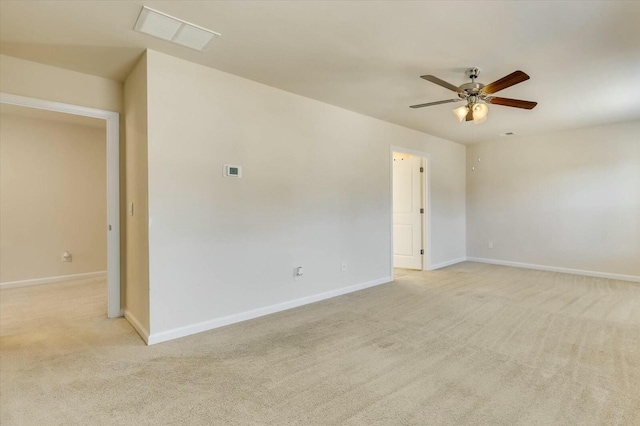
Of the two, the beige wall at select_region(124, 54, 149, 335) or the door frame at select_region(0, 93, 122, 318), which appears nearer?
the beige wall at select_region(124, 54, 149, 335)

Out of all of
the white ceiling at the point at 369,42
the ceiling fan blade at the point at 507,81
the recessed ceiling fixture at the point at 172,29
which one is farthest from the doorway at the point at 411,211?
the recessed ceiling fixture at the point at 172,29

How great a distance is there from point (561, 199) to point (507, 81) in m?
4.11

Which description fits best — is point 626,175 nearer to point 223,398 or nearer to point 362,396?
point 362,396

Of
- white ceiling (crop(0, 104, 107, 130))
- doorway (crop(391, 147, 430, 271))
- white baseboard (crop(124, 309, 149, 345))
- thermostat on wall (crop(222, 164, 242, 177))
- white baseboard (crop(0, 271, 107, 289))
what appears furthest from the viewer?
doorway (crop(391, 147, 430, 271))

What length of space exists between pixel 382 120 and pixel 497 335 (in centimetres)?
325

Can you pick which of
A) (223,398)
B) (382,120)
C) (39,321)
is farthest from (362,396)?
(382,120)

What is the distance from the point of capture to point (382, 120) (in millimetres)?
4750

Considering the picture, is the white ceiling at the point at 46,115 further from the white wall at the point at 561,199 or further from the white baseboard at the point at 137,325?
the white wall at the point at 561,199

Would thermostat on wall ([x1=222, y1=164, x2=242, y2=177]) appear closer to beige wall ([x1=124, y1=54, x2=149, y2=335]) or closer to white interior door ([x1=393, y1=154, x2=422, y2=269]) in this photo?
beige wall ([x1=124, y1=54, x2=149, y2=335])

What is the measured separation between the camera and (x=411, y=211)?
5914mm

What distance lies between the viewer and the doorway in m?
5.75

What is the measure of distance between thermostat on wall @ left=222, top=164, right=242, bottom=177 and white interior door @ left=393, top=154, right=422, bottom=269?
3.70 metres

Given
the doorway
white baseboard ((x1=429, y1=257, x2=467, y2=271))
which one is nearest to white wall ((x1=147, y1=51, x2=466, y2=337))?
the doorway

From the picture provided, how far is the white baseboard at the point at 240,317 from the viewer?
8.89 ft
